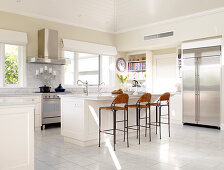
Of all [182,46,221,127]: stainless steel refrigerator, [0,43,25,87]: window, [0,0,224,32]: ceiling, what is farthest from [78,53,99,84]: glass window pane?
[182,46,221,127]: stainless steel refrigerator

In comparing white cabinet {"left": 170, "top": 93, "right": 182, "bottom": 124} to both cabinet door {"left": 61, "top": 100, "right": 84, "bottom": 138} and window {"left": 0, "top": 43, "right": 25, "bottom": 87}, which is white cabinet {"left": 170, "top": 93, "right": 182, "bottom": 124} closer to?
cabinet door {"left": 61, "top": 100, "right": 84, "bottom": 138}

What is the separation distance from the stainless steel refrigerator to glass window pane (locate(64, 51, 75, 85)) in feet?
11.3

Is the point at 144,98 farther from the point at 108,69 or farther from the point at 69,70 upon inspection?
the point at 108,69

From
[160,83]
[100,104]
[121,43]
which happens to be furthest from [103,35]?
[100,104]

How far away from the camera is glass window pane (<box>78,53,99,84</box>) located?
8.01m

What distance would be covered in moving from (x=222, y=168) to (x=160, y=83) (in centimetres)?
544

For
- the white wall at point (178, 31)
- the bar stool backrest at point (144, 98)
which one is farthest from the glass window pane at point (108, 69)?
the bar stool backrest at point (144, 98)

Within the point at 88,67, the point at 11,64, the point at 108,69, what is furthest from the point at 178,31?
the point at 11,64

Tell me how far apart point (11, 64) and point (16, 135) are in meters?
4.19

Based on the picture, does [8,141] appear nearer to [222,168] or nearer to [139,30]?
[222,168]

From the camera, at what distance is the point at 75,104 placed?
14.7ft

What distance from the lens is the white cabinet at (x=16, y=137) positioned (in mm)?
2590

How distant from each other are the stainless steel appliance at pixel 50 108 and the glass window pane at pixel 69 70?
129cm

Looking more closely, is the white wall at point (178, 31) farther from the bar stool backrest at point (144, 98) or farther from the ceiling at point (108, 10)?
the bar stool backrest at point (144, 98)
